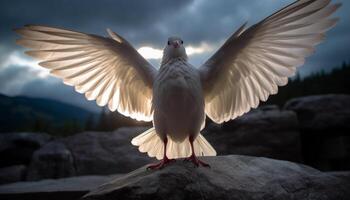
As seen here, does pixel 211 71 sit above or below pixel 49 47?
below

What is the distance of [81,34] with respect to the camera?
5.52 m

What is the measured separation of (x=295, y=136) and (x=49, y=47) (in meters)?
8.40

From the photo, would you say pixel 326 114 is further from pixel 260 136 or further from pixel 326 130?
pixel 260 136

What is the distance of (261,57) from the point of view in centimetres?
564

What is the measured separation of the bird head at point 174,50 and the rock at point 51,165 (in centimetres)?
623

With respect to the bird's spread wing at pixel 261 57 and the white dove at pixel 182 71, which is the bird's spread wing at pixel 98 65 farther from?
the bird's spread wing at pixel 261 57

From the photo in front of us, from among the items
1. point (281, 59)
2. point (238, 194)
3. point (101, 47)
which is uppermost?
point (101, 47)

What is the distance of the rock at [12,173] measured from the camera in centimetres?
1037

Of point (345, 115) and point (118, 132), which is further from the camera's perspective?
point (345, 115)

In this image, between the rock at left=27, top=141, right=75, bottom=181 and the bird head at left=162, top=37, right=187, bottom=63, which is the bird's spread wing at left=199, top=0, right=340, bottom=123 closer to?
the bird head at left=162, top=37, right=187, bottom=63

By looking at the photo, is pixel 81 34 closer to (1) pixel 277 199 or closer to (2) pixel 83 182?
(2) pixel 83 182

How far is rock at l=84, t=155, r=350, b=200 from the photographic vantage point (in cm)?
348

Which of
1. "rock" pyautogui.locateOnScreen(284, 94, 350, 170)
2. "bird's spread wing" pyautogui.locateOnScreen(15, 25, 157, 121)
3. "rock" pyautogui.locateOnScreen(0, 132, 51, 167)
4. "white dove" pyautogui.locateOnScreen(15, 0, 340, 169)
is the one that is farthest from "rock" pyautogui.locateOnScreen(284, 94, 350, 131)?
"rock" pyautogui.locateOnScreen(0, 132, 51, 167)

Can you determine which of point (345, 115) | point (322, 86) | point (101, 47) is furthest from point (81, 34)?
point (322, 86)
